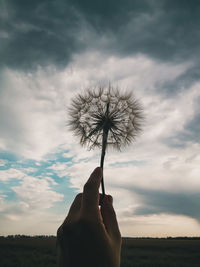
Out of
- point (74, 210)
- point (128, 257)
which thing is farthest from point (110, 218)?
point (128, 257)

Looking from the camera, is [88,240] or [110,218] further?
[110,218]

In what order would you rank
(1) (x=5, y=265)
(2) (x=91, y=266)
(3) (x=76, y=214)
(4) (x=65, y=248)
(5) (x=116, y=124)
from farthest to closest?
(1) (x=5, y=265) → (5) (x=116, y=124) → (3) (x=76, y=214) → (4) (x=65, y=248) → (2) (x=91, y=266)

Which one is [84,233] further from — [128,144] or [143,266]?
[143,266]

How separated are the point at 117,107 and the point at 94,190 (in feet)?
10.5

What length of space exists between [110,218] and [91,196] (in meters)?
0.47

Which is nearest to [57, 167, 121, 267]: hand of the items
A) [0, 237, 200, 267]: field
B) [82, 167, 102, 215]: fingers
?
[82, 167, 102, 215]: fingers

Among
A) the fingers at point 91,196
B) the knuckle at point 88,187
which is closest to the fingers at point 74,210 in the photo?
the fingers at point 91,196

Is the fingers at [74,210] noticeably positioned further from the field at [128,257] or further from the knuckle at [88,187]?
the field at [128,257]

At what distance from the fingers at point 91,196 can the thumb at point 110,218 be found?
0.37 meters

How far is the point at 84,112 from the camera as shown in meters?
5.71

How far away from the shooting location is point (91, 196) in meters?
2.24

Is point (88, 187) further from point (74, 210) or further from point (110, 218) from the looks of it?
point (110, 218)

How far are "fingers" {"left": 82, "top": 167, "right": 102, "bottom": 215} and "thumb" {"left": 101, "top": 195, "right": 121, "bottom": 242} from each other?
14.6 inches

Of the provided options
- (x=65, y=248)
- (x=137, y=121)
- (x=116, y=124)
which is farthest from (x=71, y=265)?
(x=137, y=121)
